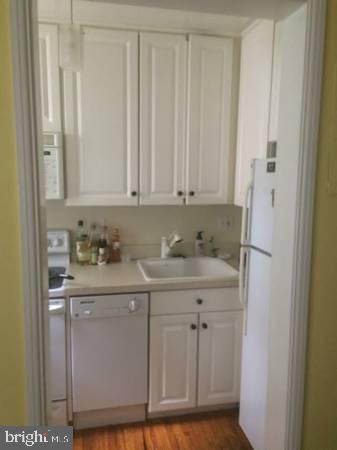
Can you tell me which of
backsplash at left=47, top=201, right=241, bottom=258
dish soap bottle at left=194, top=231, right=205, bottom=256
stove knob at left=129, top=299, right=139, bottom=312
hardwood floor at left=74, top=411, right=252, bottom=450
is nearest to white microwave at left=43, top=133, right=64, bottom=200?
backsplash at left=47, top=201, right=241, bottom=258

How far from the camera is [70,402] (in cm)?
214

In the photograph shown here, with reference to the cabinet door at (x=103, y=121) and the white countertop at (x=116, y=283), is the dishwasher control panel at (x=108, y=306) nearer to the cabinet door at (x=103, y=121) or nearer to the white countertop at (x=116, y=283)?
the white countertop at (x=116, y=283)

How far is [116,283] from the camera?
2.10m

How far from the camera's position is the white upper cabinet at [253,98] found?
200 cm

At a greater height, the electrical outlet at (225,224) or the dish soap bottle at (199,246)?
the electrical outlet at (225,224)

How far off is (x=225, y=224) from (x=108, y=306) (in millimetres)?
1176

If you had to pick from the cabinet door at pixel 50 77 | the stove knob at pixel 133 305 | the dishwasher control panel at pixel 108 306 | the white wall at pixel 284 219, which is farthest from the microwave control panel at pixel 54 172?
the white wall at pixel 284 219

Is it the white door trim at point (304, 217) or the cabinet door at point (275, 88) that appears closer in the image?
the white door trim at point (304, 217)

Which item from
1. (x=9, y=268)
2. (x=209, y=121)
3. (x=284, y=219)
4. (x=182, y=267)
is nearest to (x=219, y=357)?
(x=182, y=267)

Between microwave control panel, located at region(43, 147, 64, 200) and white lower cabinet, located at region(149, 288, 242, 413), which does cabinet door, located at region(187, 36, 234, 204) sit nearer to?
white lower cabinet, located at region(149, 288, 242, 413)

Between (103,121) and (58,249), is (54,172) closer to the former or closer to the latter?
(103,121)

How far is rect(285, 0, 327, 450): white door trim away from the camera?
1.20 metres

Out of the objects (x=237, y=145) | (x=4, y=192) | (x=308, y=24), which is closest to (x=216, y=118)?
(x=237, y=145)

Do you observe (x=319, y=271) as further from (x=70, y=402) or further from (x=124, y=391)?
(x=70, y=402)
